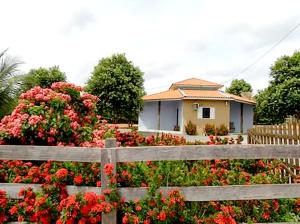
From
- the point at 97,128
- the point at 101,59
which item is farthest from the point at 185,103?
the point at 97,128

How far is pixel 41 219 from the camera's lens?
424 cm

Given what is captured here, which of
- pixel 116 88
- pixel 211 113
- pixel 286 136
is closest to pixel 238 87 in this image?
Result: pixel 211 113

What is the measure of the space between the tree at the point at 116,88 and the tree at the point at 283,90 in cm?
1175

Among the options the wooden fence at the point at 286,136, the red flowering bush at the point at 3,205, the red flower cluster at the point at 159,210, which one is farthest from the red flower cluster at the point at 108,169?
the wooden fence at the point at 286,136

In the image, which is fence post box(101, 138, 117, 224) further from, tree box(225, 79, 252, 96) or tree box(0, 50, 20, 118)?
tree box(225, 79, 252, 96)

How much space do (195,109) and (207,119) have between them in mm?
1530

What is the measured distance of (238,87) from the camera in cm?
5259

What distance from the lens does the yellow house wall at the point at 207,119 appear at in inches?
1228

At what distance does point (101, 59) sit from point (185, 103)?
9.20 metres

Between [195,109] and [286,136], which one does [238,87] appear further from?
[286,136]

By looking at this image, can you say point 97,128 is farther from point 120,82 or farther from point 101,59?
point 101,59

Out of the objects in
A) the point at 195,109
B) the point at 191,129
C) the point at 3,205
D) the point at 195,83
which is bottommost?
the point at 3,205

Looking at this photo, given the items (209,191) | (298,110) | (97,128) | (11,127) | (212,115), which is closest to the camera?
(209,191)

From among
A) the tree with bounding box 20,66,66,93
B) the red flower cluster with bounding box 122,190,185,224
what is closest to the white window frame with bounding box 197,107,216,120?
the tree with bounding box 20,66,66,93
